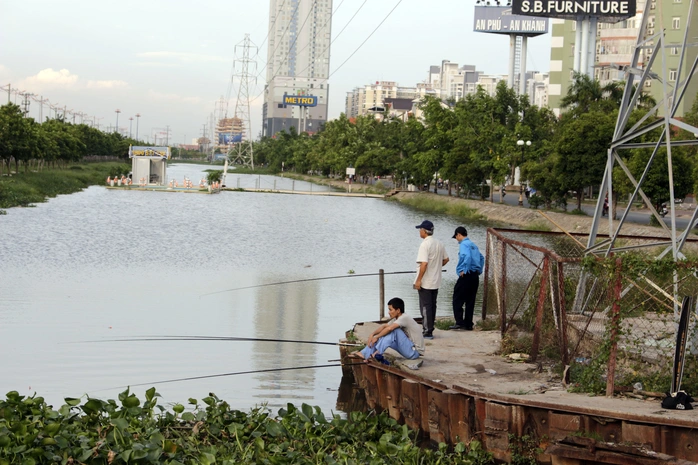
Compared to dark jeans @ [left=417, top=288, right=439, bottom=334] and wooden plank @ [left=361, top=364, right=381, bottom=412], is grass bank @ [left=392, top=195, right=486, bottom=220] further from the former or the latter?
wooden plank @ [left=361, top=364, right=381, bottom=412]

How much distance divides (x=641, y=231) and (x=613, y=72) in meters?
57.2

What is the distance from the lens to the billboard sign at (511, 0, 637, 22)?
73312 millimetres

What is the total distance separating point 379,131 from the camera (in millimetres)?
100688

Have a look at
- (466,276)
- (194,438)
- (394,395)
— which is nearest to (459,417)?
(394,395)

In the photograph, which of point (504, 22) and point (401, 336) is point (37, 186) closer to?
point (504, 22)

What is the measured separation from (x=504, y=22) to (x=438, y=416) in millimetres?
88576

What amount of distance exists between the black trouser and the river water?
7.54 ft

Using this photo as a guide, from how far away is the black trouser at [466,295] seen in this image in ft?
48.6

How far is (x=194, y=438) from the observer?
9523mm

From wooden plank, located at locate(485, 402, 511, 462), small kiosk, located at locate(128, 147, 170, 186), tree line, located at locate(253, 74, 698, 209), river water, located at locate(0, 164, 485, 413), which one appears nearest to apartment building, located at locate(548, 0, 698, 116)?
tree line, located at locate(253, 74, 698, 209)

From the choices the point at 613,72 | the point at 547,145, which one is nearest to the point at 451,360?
the point at 547,145

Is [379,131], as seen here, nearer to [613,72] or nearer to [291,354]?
[613,72]

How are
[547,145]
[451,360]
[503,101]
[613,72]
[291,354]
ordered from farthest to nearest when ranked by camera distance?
1. [613,72]
2. [503,101]
3. [547,145]
4. [291,354]
5. [451,360]

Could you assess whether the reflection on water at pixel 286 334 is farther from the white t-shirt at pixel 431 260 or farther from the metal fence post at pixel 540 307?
the metal fence post at pixel 540 307
